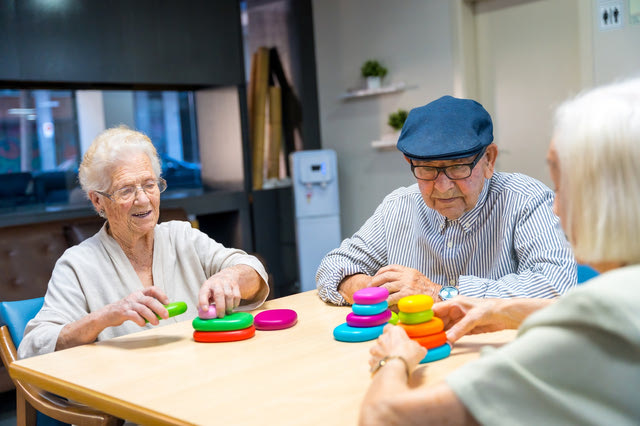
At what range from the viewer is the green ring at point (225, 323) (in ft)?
6.03

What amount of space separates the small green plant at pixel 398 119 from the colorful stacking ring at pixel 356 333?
438cm

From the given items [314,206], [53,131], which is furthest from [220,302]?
[314,206]

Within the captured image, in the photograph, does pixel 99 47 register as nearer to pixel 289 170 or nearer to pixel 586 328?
pixel 289 170

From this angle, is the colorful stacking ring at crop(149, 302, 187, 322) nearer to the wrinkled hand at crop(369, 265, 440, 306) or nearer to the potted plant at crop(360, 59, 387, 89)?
the wrinkled hand at crop(369, 265, 440, 306)

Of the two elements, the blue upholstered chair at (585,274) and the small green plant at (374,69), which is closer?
the blue upholstered chair at (585,274)

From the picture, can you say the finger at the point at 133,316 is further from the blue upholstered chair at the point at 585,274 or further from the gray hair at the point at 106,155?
the blue upholstered chair at the point at 585,274

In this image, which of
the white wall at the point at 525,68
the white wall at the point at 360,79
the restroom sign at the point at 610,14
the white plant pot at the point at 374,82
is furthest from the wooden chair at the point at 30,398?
the white plant pot at the point at 374,82

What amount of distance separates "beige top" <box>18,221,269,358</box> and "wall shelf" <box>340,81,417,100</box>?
3.92 metres

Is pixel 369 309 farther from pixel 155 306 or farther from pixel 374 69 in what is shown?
pixel 374 69

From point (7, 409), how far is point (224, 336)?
285 centimetres

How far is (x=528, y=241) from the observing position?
2.08 metres

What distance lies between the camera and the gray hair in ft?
7.48

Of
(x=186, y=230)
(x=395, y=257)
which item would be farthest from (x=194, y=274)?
(x=395, y=257)

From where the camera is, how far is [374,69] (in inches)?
243
